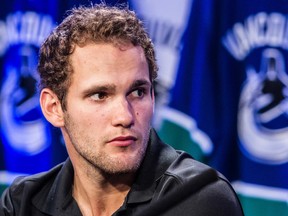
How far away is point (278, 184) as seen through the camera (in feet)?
9.14

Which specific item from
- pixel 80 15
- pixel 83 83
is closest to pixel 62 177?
pixel 83 83

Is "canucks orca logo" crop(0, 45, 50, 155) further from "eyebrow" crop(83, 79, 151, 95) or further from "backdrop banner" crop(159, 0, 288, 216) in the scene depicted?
"eyebrow" crop(83, 79, 151, 95)

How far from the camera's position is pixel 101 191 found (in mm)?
1761

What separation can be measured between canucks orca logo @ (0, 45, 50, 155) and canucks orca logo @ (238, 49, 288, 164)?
41.0 inches

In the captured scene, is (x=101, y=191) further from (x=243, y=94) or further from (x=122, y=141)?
(x=243, y=94)

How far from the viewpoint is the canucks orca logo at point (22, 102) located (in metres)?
3.18

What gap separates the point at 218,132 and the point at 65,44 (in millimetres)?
1267

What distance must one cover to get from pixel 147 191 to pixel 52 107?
0.41 meters

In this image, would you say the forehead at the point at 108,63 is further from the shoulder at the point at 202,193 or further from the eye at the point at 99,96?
the shoulder at the point at 202,193

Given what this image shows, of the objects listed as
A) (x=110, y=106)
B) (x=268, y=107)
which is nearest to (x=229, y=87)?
(x=268, y=107)

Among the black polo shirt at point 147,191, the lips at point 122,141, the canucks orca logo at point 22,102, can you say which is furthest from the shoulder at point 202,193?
the canucks orca logo at point 22,102

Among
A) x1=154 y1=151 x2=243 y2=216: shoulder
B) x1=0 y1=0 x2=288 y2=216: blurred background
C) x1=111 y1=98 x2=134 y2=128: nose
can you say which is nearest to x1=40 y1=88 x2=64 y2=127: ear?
x1=111 y1=98 x2=134 y2=128: nose

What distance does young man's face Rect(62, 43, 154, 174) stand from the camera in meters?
1.61

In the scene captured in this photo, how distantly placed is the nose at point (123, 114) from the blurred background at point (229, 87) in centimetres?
127
